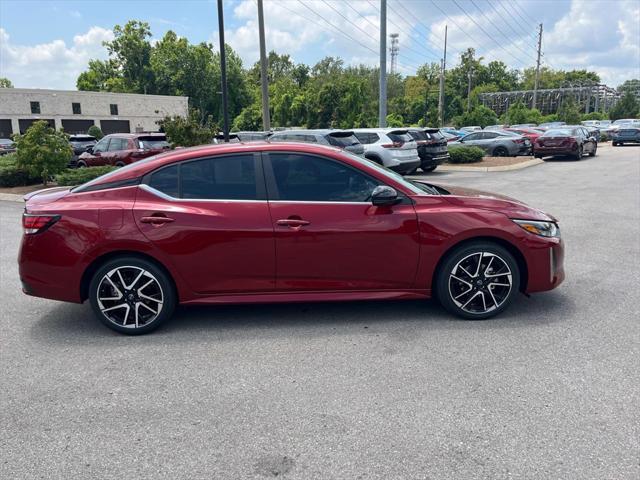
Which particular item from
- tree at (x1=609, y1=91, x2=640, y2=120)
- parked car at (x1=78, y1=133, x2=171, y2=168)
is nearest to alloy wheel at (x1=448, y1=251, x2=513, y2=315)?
parked car at (x1=78, y1=133, x2=171, y2=168)

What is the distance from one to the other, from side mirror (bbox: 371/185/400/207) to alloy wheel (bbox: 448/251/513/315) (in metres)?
0.83

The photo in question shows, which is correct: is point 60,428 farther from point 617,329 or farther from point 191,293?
point 617,329

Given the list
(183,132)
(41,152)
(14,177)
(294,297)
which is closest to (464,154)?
(183,132)

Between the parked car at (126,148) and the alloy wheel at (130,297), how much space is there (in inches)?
524

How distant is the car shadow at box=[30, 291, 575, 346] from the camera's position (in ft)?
14.8

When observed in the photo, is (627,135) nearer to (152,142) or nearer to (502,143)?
(502,143)

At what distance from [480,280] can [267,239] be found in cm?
194

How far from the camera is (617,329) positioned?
4.47m

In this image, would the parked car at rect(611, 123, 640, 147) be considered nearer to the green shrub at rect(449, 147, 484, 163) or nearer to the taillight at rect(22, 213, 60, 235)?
the green shrub at rect(449, 147, 484, 163)

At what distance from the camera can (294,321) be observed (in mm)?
4793

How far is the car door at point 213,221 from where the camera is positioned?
442 centimetres

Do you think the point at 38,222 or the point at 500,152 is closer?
the point at 38,222

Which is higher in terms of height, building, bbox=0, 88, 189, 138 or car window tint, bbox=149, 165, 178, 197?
building, bbox=0, 88, 189, 138

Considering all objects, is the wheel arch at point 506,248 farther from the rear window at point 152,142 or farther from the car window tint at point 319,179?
the rear window at point 152,142
